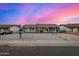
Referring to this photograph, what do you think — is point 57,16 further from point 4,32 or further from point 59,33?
point 4,32

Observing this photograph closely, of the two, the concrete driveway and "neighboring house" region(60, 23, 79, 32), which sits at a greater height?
"neighboring house" region(60, 23, 79, 32)

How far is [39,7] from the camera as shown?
499 centimetres

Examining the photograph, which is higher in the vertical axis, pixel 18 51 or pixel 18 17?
pixel 18 17

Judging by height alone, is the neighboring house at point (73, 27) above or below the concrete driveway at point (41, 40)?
above

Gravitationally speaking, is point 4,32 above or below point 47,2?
below

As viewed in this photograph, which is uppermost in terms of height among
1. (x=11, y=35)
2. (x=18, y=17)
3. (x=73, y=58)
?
(x=18, y=17)

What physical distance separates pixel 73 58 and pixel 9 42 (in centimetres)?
119

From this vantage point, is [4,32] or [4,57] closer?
[4,57]

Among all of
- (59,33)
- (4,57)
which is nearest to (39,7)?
(59,33)

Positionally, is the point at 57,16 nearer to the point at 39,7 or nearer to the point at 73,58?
the point at 39,7

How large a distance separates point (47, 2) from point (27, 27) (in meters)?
0.60

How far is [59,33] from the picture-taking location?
520cm

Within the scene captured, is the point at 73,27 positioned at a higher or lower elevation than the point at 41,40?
higher

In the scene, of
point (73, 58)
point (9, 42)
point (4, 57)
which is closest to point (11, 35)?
point (9, 42)
